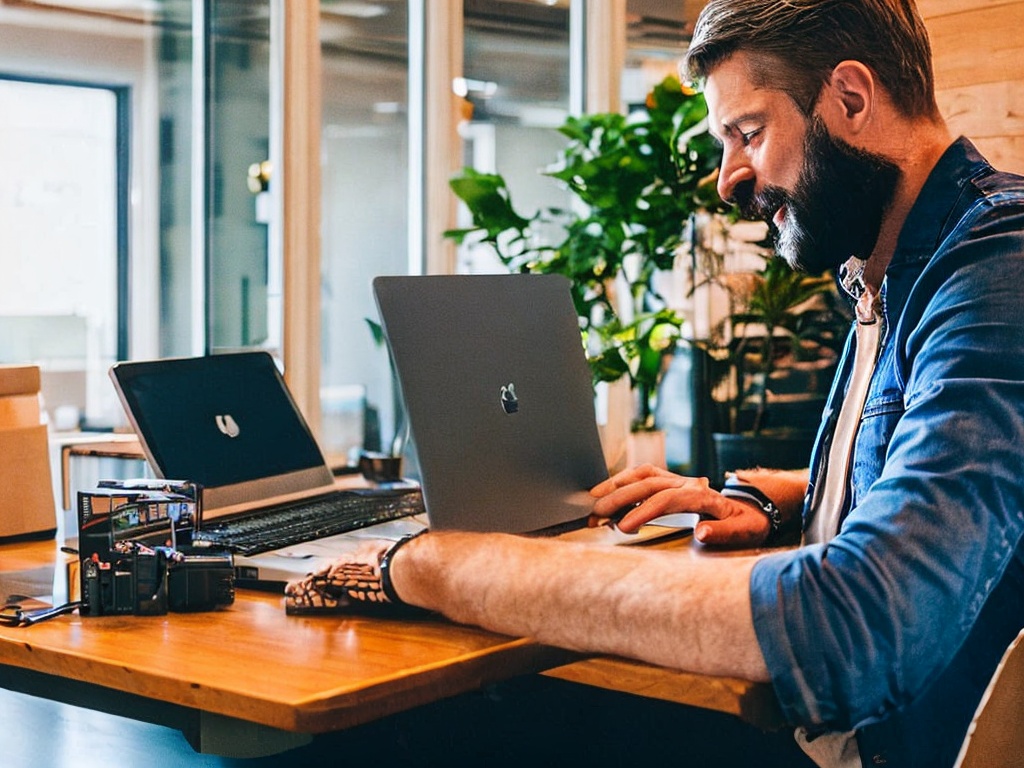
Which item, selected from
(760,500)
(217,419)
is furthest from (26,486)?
(760,500)

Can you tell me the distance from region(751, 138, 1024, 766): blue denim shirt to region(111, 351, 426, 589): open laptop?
0.75 meters

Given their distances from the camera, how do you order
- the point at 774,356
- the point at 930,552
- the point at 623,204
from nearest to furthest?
the point at 930,552 < the point at 623,204 < the point at 774,356

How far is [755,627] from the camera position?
1.10 meters

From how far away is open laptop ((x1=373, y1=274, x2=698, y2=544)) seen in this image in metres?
1.46

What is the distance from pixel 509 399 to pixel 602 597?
0.49m

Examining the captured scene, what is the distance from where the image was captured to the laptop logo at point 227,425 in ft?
6.84

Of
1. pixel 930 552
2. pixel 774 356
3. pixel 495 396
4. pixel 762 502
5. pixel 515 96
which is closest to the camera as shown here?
pixel 930 552

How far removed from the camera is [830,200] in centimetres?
146

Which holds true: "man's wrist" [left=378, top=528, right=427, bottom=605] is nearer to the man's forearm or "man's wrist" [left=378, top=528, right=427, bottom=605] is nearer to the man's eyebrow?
the man's forearm

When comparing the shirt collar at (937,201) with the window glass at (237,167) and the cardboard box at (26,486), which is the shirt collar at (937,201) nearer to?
the cardboard box at (26,486)

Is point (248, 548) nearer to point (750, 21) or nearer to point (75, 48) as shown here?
point (750, 21)

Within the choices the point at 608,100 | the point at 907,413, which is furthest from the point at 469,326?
the point at 608,100

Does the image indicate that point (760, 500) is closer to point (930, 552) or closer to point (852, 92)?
point (852, 92)

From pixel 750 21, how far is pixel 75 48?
250 cm
